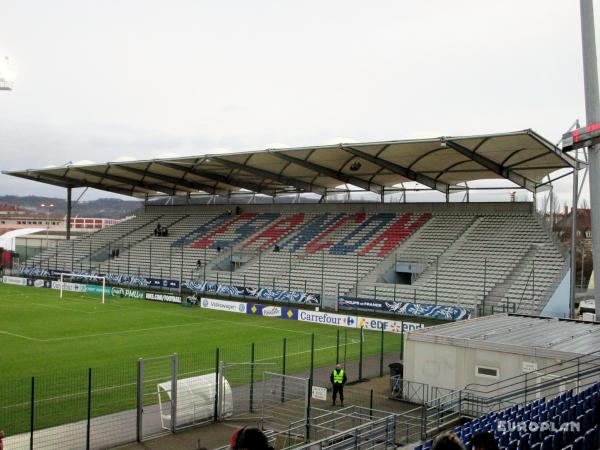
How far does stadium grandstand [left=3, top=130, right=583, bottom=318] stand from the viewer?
122 ft

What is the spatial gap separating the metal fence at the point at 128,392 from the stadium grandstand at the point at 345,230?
12.4 metres

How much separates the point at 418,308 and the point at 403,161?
395 inches

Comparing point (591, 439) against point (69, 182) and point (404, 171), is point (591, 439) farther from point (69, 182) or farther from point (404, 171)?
point (69, 182)

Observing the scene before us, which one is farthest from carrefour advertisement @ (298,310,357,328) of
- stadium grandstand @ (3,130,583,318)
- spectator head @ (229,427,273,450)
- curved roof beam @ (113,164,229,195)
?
spectator head @ (229,427,273,450)

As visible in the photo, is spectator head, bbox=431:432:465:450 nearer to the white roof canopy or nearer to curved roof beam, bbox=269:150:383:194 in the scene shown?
the white roof canopy

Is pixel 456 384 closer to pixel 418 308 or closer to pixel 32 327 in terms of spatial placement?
pixel 418 308

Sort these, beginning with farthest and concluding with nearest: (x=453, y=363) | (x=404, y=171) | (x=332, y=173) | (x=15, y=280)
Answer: (x=15, y=280) → (x=332, y=173) → (x=404, y=171) → (x=453, y=363)

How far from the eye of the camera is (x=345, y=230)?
1994 inches

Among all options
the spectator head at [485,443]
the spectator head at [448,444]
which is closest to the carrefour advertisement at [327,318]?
the spectator head at [485,443]

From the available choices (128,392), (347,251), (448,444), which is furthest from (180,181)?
(448,444)

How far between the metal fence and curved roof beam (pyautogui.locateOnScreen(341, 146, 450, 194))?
13573 mm

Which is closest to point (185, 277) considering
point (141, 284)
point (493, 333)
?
point (141, 284)

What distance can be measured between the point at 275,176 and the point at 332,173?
531 cm

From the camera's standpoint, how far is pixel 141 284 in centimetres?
4984
